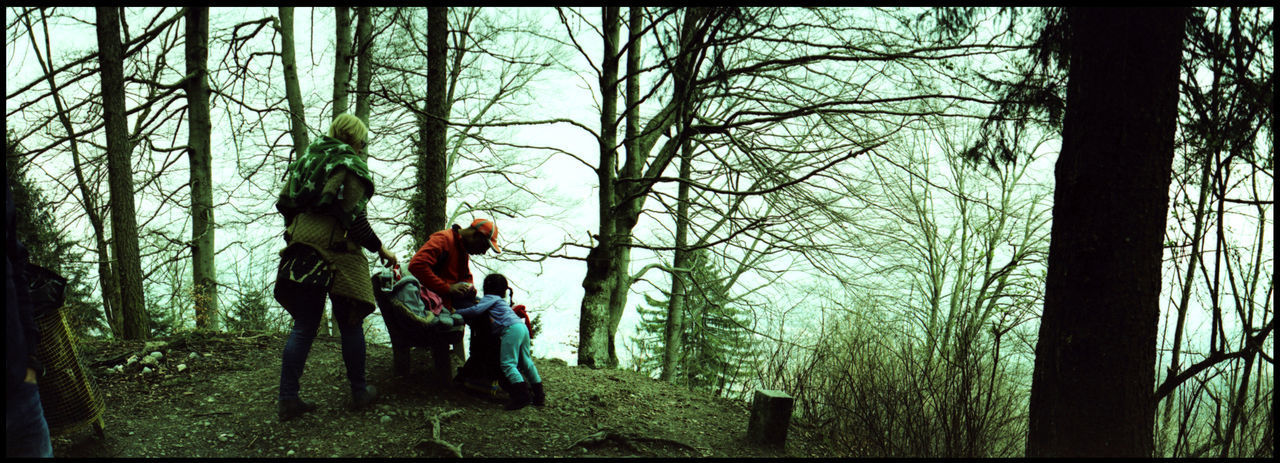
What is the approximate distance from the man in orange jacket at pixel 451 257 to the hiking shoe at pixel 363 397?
698mm

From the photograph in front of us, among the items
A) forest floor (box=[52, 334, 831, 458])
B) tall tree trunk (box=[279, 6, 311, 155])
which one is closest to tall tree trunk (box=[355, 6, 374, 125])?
tall tree trunk (box=[279, 6, 311, 155])

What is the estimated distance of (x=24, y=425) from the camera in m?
2.06

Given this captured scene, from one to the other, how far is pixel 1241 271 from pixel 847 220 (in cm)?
424

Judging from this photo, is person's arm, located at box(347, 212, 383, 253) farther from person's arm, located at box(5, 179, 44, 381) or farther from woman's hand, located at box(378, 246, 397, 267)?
person's arm, located at box(5, 179, 44, 381)

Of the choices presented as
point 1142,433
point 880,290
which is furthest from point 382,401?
point 880,290

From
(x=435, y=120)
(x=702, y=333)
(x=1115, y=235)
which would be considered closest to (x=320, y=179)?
(x=435, y=120)

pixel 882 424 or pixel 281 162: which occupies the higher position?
pixel 281 162

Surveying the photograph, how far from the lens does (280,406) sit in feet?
12.6

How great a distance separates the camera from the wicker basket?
123 inches

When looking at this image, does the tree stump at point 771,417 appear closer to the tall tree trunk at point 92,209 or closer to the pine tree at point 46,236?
the pine tree at point 46,236

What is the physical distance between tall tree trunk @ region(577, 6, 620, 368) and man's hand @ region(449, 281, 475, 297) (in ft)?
13.5

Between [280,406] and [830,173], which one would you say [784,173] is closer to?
[830,173]

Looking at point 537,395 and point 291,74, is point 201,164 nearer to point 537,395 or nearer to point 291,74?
point 291,74

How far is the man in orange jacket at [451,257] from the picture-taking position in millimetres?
4320
